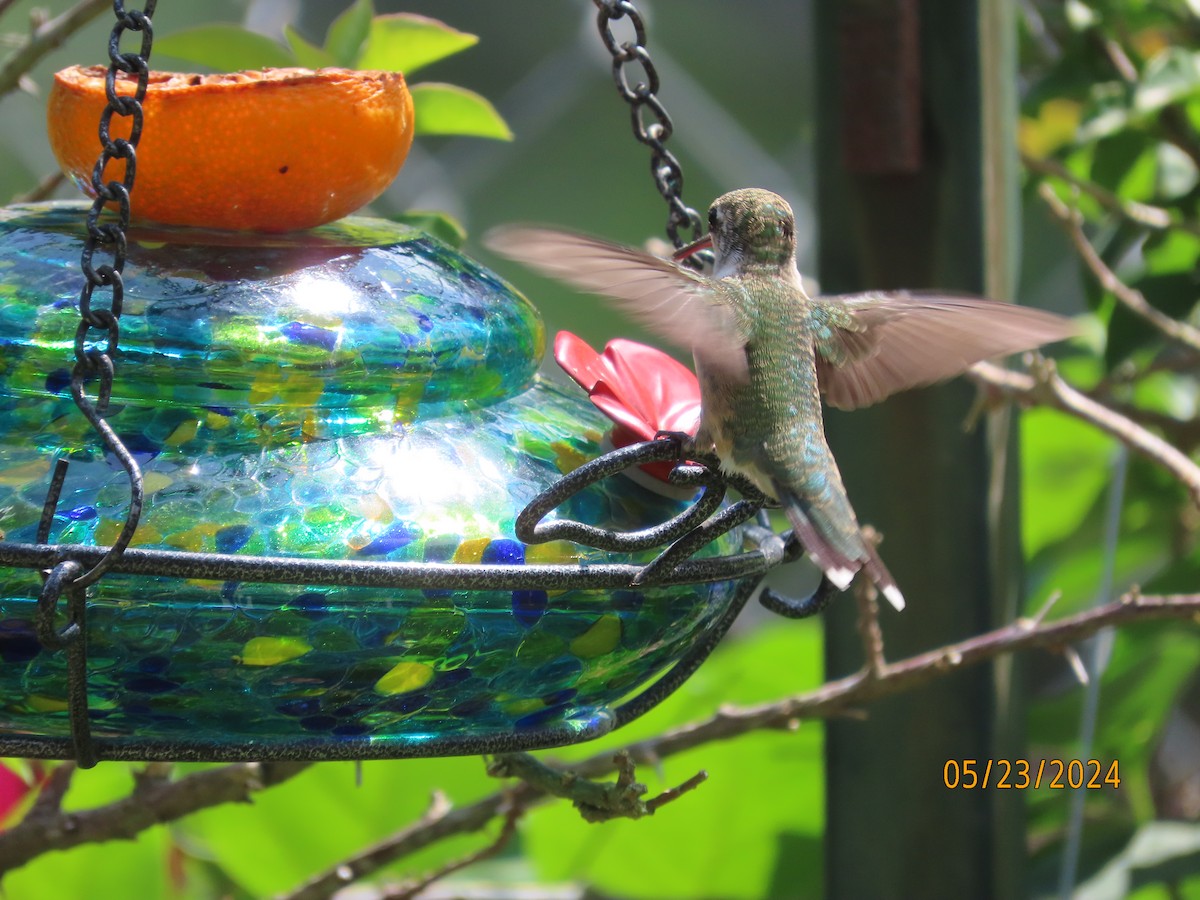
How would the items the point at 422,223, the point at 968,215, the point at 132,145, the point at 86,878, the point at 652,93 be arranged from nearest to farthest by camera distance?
the point at 132,145 → the point at 652,93 → the point at 422,223 → the point at 968,215 → the point at 86,878

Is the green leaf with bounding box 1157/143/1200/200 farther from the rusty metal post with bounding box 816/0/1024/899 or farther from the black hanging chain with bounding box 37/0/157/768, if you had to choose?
the black hanging chain with bounding box 37/0/157/768

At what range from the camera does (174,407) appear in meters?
0.87

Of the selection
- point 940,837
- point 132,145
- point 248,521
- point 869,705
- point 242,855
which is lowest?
point 242,855

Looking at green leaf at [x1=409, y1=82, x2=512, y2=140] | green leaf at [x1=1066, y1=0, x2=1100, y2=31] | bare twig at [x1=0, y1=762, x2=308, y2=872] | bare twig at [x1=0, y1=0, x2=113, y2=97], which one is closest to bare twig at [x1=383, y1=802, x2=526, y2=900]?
bare twig at [x1=0, y1=762, x2=308, y2=872]

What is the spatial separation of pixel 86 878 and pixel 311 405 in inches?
51.2

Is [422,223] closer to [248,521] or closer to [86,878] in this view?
[248,521]

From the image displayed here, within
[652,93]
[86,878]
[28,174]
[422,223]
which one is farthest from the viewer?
[28,174]

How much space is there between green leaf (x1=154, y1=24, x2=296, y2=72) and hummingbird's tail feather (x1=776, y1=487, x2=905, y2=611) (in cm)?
67

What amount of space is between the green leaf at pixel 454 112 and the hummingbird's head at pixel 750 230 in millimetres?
288

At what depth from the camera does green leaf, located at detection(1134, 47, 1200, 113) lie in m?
1.81

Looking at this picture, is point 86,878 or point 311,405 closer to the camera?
point 311,405

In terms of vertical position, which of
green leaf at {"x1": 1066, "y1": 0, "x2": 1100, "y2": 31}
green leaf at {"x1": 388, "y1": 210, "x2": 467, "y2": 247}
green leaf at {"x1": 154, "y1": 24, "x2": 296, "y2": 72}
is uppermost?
green leaf at {"x1": 1066, "y1": 0, "x2": 1100, "y2": 31}

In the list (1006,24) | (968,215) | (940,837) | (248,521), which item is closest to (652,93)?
(248,521)

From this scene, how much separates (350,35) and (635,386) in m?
0.55
